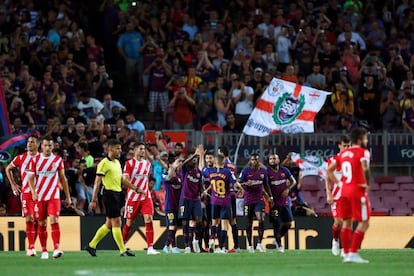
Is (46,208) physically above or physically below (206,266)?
above

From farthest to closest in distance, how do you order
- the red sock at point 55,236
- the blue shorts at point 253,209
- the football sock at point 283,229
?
1. the football sock at point 283,229
2. the blue shorts at point 253,209
3. the red sock at point 55,236

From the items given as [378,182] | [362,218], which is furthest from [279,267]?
[378,182]

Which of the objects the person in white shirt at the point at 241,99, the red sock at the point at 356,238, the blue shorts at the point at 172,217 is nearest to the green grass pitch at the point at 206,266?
the red sock at the point at 356,238

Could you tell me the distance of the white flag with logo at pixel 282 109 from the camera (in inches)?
1195

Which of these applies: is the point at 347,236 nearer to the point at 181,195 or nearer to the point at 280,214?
the point at 280,214

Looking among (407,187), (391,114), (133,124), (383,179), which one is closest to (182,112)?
(133,124)

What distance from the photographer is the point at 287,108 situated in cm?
3056

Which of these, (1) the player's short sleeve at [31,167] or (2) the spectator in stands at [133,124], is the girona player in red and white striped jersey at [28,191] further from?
(2) the spectator in stands at [133,124]

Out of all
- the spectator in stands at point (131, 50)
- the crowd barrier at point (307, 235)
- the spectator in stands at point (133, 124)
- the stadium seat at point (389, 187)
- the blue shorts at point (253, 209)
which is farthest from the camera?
the spectator in stands at point (131, 50)

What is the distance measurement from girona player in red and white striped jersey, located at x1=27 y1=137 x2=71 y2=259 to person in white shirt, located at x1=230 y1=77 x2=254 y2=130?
1058cm

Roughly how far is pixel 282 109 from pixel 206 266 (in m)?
11.8

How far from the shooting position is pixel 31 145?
74.5ft

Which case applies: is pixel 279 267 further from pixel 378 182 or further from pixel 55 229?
pixel 378 182

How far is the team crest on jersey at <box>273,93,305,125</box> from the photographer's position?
99.8 feet
